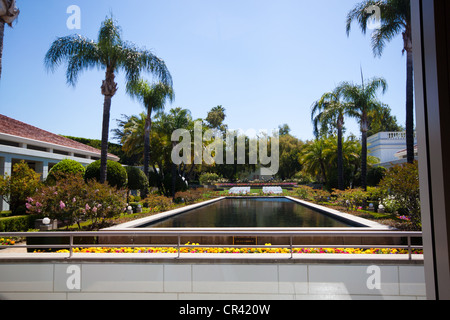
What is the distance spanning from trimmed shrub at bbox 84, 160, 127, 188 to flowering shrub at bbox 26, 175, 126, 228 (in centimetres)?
265

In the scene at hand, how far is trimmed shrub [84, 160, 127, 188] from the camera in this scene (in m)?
8.95

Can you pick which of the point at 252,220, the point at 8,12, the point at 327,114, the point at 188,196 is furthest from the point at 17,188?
the point at 327,114

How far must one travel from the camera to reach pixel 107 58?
6496mm

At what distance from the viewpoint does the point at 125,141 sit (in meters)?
17.7

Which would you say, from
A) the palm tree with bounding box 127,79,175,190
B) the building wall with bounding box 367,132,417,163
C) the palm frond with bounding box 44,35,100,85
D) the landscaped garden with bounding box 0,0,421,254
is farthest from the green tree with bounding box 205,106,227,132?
the building wall with bounding box 367,132,417,163

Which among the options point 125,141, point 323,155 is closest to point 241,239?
point 125,141

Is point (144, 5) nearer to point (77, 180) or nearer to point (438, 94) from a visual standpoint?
point (438, 94)

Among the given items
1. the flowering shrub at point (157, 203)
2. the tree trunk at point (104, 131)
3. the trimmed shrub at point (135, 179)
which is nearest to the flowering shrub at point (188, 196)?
the trimmed shrub at point (135, 179)

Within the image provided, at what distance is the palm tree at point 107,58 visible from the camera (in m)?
4.69

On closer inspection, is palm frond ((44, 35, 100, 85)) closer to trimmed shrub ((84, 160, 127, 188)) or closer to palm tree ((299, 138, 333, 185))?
trimmed shrub ((84, 160, 127, 188))

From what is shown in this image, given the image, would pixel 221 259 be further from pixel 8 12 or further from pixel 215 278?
pixel 8 12

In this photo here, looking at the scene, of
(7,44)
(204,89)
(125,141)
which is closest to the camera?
(7,44)

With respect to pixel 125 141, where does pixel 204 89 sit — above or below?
below

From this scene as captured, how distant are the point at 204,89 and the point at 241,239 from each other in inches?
95.8
